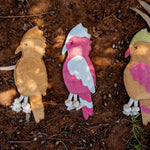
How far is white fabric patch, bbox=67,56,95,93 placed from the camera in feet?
5.39

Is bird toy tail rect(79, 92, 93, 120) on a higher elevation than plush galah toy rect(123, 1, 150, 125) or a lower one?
lower

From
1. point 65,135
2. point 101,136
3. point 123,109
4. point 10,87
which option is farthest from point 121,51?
point 10,87

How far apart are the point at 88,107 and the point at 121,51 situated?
81 cm

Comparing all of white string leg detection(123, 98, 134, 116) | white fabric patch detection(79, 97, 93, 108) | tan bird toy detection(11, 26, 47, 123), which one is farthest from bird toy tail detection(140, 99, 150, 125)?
tan bird toy detection(11, 26, 47, 123)

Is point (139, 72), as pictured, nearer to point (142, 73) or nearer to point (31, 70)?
point (142, 73)

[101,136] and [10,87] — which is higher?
[10,87]

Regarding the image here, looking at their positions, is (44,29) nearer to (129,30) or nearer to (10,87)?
(10,87)

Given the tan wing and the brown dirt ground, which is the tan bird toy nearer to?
the tan wing

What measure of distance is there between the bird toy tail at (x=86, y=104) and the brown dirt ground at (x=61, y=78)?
0.27 feet

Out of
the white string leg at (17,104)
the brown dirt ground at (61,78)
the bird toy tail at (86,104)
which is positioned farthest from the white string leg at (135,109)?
the white string leg at (17,104)

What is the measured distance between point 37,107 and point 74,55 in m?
0.76

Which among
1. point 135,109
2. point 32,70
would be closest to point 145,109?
point 135,109

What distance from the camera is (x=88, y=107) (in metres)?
1.80

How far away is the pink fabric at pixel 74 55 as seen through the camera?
1.67 metres
